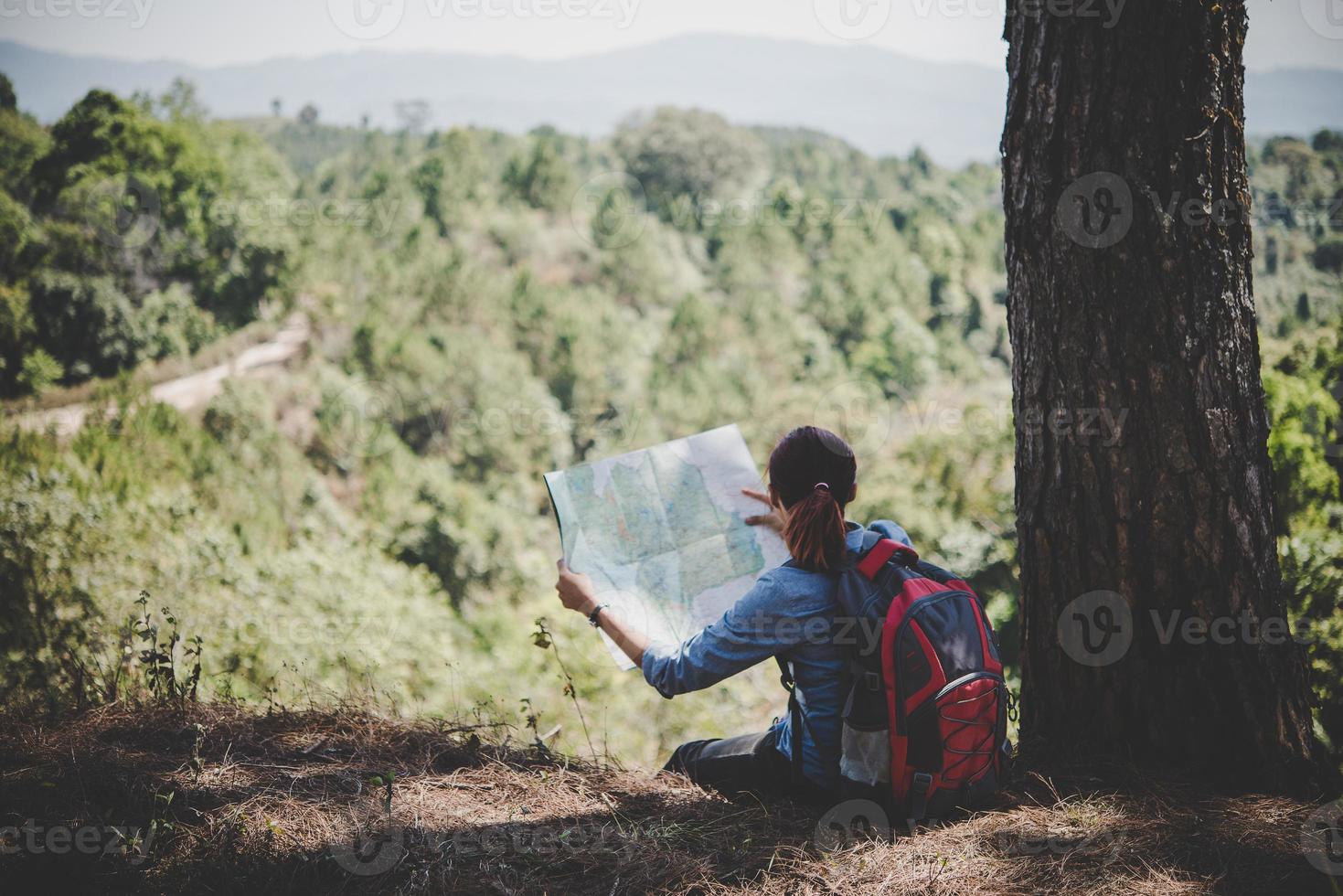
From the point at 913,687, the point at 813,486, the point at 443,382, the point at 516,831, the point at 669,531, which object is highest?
the point at 443,382

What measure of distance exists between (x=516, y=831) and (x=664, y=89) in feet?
290

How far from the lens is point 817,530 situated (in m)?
1.98

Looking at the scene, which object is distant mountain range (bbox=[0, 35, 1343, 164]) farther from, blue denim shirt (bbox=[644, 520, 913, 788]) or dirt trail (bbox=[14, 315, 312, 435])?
blue denim shirt (bbox=[644, 520, 913, 788])

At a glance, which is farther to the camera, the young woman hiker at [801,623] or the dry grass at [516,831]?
the young woman hiker at [801,623]

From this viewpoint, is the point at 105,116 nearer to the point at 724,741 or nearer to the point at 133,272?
the point at 133,272

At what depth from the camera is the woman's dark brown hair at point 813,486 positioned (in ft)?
6.50

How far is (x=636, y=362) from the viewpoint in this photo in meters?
40.3

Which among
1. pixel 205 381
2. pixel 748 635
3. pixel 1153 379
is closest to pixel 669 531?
pixel 748 635

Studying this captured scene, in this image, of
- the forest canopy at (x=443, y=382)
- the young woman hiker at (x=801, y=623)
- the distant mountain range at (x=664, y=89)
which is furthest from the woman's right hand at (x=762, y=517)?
the distant mountain range at (x=664, y=89)

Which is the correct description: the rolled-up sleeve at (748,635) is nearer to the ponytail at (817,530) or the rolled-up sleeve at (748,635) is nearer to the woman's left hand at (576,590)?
the ponytail at (817,530)

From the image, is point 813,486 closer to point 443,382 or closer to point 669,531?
point 669,531

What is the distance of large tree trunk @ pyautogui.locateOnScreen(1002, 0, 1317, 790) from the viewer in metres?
2.15

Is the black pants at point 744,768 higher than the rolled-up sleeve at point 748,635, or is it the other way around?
the rolled-up sleeve at point 748,635

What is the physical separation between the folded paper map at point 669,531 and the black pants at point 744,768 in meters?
0.39
